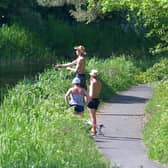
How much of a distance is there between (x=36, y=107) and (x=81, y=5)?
64.5ft

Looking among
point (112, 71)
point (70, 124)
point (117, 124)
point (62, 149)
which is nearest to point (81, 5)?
point (112, 71)

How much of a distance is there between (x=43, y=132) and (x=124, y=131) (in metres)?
4.17

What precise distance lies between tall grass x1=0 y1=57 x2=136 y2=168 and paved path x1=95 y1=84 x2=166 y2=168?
412 millimetres

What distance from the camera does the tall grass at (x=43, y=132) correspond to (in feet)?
42.3

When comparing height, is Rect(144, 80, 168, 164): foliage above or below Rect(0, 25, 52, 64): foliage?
above

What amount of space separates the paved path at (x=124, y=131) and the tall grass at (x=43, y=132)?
0.41m

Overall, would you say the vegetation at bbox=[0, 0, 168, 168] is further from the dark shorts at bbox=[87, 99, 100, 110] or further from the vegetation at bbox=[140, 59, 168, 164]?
the dark shorts at bbox=[87, 99, 100, 110]

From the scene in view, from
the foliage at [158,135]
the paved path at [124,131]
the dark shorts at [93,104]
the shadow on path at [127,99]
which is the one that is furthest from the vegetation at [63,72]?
the dark shorts at [93,104]

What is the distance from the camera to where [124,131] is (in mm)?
19109

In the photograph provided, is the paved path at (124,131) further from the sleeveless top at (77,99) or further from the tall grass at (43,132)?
the sleeveless top at (77,99)

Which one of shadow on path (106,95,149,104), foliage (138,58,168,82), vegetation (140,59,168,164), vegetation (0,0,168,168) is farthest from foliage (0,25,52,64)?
foliage (138,58,168,82)

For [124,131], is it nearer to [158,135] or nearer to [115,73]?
[158,135]

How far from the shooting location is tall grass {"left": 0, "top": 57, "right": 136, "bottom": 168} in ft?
42.3

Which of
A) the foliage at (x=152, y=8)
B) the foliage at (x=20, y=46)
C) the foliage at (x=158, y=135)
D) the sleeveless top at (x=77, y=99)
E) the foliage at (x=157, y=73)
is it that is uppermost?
the foliage at (x=152, y=8)
